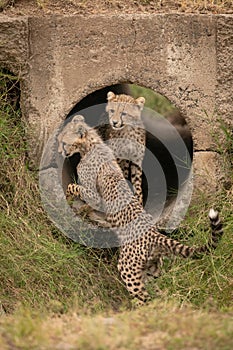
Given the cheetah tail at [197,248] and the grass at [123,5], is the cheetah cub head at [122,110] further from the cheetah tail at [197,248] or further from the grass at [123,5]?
the cheetah tail at [197,248]

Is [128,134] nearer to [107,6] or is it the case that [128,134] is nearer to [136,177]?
[136,177]

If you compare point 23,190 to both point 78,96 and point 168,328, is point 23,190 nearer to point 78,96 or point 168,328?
point 78,96

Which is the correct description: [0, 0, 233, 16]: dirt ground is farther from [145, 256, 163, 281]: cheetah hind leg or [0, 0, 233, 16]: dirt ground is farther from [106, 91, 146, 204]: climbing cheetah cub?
[145, 256, 163, 281]: cheetah hind leg

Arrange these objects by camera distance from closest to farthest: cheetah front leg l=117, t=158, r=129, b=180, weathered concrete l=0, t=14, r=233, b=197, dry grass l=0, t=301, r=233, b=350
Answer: dry grass l=0, t=301, r=233, b=350, weathered concrete l=0, t=14, r=233, b=197, cheetah front leg l=117, t=158, r=129, b=180

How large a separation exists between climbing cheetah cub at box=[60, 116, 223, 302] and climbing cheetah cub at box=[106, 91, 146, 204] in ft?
0.52

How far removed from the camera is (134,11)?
7.06 metres

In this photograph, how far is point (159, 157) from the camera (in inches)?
342

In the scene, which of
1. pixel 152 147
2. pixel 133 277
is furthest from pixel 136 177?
pixel 152 147

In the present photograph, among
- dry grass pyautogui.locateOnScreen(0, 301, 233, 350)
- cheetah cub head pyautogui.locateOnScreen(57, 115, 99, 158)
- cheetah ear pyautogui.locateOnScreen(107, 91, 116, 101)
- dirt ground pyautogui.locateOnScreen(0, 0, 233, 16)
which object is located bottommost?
dry grass pyautogui.locateOnScreen(0, 301, 233, 350)

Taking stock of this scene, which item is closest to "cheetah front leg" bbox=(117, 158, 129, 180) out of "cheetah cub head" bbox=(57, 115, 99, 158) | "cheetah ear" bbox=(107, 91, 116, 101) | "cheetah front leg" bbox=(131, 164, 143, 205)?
"cheetah front leg" bbox=(131, 164, 143, 205)

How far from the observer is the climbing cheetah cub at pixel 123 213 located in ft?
20.7

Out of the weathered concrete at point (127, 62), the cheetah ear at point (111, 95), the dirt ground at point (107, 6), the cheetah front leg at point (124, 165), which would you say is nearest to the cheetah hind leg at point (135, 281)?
the weathered concrete at point (127, 62)

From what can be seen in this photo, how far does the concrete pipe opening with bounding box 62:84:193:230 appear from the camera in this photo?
766 centimetres

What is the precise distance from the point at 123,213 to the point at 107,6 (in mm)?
1830
